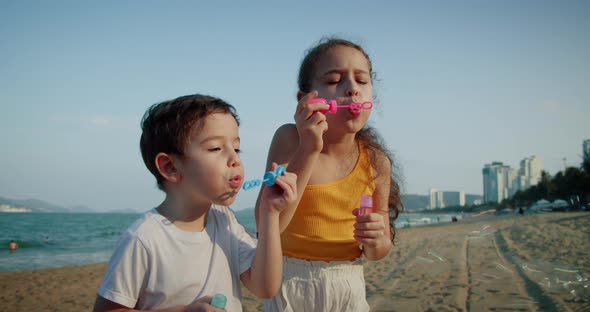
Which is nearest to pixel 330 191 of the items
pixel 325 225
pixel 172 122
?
pixel 325 225

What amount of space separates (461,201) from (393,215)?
547 ft

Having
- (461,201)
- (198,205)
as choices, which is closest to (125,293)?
(198,205)

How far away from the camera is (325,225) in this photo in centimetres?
195

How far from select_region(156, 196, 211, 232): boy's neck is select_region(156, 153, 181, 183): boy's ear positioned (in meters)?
0.10

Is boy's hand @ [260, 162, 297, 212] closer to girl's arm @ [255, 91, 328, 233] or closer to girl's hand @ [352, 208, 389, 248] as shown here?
girl's arm @ [255, 91, 328, 233]

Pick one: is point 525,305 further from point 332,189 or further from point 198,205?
point 198,205

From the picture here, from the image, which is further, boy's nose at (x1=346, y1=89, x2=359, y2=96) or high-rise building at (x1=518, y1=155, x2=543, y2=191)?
high-rise building at (x1=518, y1=155, x2=543, y2=191)

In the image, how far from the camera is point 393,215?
2473 mm

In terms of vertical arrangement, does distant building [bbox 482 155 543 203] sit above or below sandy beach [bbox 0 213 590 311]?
above

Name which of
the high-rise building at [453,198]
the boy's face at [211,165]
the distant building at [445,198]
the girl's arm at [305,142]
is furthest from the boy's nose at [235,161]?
the high-rise building at [453,198]

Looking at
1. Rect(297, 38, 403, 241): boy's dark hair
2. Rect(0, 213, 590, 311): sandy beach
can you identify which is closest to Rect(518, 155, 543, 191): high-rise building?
Rect(0, 213, 590, 311): sandy beach

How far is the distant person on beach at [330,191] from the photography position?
1791mm

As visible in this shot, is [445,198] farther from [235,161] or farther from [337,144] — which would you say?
[235,161]

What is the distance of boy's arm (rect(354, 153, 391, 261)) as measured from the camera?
1.77 meters
